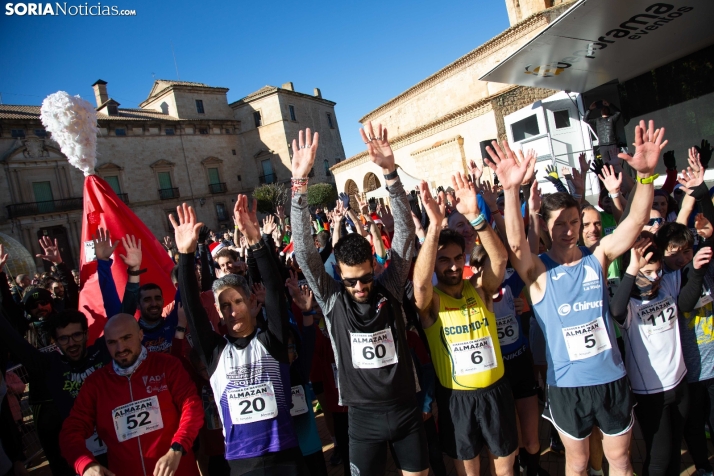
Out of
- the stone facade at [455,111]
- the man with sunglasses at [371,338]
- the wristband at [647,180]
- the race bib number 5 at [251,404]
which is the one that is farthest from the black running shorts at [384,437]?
the stone facade at [455,111]

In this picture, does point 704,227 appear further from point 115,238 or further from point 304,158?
point 115,238

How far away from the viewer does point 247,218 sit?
8.75 ft

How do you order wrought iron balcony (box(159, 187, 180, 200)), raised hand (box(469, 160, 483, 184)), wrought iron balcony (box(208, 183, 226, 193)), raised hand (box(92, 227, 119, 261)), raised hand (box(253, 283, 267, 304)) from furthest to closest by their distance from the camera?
wrought iron balcony (box(208, 183, 226, 193)) → wrought iron balcony (box(159, 187, 180, 200)) → raised hand (box(469, 160, 483, 184)) → raised hand (box(92, 227, 119, 261)) → raised hand (box(253, 283, 267, 304))

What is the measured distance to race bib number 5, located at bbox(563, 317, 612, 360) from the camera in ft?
8.01

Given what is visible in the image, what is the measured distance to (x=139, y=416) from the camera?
2.42 meters

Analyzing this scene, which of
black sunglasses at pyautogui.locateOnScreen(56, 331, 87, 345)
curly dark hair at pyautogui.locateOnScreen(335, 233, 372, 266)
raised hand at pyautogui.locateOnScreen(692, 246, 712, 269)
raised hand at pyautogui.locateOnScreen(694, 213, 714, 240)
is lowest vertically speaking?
raised hand at pyautogui.locateOnScreen(692, 246, 712, 269)

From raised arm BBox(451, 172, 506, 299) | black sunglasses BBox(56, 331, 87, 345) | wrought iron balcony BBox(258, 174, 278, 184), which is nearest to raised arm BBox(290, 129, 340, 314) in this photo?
raised arm BBox(451, 172, 506, 299)

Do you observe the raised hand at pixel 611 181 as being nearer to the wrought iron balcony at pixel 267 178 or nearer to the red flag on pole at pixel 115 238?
the red flag on pole at pixel 115 238

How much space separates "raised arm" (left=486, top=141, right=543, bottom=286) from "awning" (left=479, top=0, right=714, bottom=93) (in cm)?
710

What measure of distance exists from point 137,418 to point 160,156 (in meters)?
38.1

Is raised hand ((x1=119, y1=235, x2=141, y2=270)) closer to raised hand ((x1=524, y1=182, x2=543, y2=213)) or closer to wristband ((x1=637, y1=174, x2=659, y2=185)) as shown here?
raised hand ((x1=524, y1=182, x2=543, y2=213))

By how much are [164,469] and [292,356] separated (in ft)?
3.10

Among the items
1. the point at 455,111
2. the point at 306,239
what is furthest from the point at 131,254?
the point at 455,111

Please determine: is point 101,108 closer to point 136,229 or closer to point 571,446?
point 136,229
